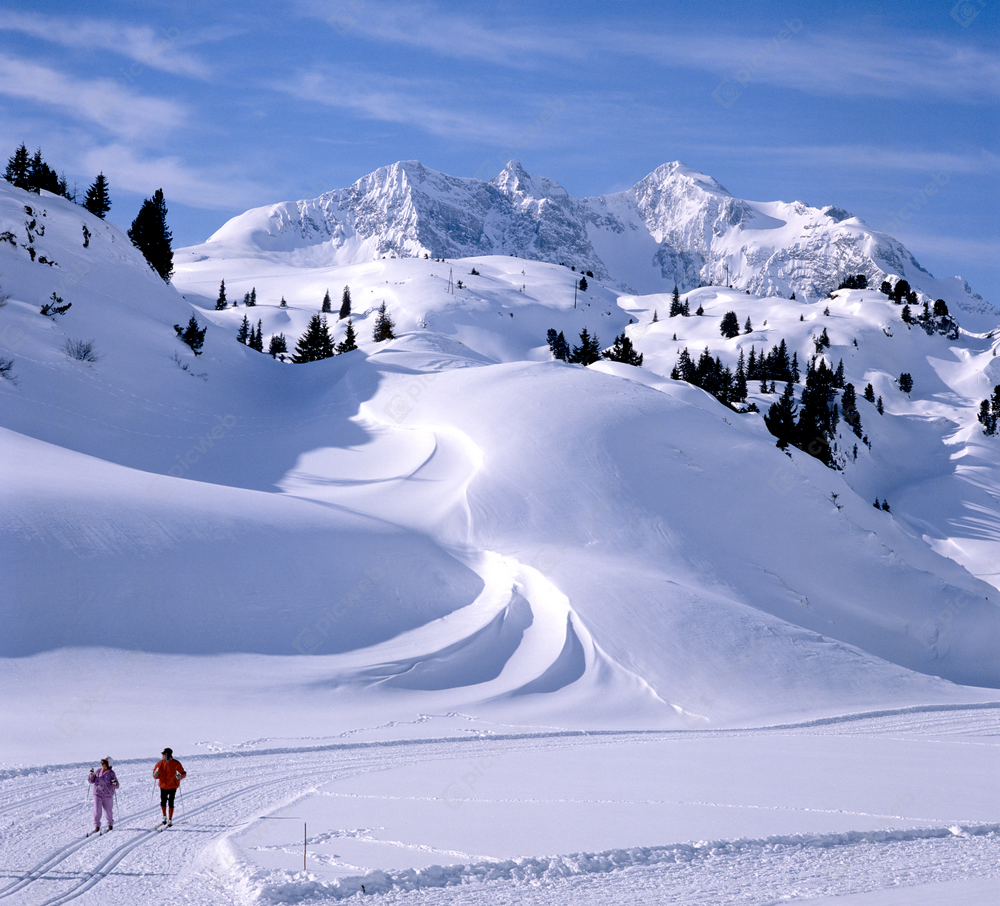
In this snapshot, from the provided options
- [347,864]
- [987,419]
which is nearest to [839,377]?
[987,419]

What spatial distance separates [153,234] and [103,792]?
63225 millimetres

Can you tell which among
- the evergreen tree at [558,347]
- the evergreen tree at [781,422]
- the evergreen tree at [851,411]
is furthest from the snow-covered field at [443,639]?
the evergreen tree at [558,347]

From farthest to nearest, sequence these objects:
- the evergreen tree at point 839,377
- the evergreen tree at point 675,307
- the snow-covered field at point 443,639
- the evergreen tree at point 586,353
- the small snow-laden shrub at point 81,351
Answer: the evergreen tree at point 675,307 < the evergreen tree at point 839,377 < the evergreen tree at point 586,353 < the small snow-laden shrub at point 81,351 < the snow-covered field at point 443,639

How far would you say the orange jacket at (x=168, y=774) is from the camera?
1131 cm

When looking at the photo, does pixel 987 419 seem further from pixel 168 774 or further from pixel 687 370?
pixel 168 774

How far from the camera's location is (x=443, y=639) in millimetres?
22922

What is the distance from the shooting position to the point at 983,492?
241 feet

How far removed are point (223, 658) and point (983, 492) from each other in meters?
76.2

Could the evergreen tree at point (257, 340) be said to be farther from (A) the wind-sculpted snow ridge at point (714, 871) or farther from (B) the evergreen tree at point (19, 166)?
(A) the wind-sculpted snow ridge at point (714, 871)

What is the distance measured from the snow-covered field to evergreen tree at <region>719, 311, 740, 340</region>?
63.5 m

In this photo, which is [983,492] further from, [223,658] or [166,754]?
[166,754]

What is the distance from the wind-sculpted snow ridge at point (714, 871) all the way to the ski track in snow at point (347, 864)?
0.02 metres

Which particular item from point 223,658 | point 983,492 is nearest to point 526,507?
point 223,658

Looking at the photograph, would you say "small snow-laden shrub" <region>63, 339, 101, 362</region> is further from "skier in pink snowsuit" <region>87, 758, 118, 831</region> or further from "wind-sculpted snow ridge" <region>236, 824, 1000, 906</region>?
"wind-sculpted snow ridge" <region>236, 824, 1000, 906</region>
